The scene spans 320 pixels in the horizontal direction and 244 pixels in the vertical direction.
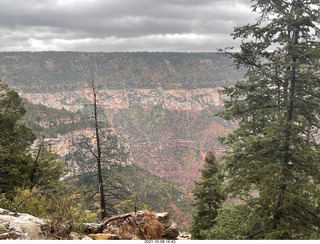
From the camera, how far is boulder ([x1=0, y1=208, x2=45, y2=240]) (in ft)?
14.4

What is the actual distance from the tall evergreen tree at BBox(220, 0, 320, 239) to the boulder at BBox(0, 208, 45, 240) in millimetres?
5324

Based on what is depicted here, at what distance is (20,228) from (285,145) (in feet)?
23.4

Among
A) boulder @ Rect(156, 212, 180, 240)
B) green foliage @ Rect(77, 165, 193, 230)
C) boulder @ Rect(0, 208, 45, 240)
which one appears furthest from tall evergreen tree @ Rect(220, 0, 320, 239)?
green foliage @ Rect(77, 165, 193, 230)

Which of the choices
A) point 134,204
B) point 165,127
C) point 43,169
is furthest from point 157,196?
point 165,127

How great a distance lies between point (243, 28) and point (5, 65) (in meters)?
186

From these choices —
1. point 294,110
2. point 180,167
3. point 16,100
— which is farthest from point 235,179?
point 180,167

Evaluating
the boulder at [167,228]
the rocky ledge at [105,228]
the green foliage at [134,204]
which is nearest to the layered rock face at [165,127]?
the green foliage at [134,204]

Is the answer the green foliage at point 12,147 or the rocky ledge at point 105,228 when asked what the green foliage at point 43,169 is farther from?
the rocky ledge at point 105,228

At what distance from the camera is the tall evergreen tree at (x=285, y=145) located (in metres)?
6.42

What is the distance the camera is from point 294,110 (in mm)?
7379

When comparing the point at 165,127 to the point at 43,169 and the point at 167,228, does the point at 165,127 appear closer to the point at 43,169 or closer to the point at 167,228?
the point at 43,169

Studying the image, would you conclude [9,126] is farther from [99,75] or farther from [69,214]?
[99,75]

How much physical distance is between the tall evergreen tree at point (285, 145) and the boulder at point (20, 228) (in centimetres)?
532

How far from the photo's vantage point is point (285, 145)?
702 centimetres
